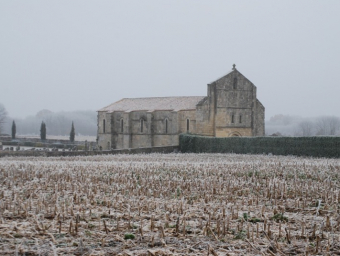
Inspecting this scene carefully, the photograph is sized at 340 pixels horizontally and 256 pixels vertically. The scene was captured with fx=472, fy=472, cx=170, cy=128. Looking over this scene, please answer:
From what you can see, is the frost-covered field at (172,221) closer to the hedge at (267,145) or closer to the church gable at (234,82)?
the hedge at (267,145)

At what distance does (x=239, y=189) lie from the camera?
1362 centimetres

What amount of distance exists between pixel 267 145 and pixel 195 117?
18.2 m

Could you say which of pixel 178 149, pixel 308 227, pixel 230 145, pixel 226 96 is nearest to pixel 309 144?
pixel 230 145

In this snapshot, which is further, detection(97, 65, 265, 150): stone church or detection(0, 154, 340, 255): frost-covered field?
detection(97, 65, 265, 150): stone church

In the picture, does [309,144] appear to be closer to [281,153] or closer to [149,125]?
[281,153]

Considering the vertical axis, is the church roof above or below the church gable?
below

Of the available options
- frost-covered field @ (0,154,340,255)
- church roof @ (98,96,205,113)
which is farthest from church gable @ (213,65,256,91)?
frost-covered field @ (0,154,340,255)

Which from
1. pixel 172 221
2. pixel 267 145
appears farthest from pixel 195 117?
pixel 172 221

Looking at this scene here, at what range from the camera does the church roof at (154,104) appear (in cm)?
6112

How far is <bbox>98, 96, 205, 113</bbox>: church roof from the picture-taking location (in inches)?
2406

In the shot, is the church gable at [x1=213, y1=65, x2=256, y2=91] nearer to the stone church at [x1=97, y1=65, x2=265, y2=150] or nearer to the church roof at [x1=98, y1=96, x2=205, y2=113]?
the stone church at [x1=97, y1=65, x2=265, y2=150]

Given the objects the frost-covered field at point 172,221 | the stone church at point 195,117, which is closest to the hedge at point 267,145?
the stone church at point 195,117

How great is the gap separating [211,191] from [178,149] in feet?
131

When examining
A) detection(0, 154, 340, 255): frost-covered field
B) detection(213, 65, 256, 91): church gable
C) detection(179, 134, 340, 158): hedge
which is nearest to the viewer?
detection(0, 154, 340, 255): frost-covered field
